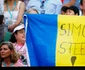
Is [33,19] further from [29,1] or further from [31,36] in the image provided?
[29,1]

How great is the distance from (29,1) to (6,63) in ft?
5.59

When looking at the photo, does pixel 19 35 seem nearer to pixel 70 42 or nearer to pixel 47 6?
pixel 70 42

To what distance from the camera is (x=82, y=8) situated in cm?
628

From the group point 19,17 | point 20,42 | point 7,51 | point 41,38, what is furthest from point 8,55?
point 19,17

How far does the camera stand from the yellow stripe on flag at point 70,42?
5293 mm

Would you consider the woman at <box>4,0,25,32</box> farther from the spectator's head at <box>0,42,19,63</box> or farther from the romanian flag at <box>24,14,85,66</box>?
the romanian flag at <box>24,14,85,66</box>

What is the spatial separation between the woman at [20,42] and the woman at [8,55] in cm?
10

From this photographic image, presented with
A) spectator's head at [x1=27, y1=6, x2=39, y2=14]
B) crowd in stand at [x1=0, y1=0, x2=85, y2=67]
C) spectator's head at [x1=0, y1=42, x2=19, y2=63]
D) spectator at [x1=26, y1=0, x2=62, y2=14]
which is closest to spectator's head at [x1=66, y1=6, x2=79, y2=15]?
crowd in stand at [x1=0, y1=0, x2=85, y2=67]

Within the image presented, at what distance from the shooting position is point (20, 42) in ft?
18.4

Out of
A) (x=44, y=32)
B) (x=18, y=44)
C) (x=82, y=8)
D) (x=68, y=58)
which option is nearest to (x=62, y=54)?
(x=68, y=58)

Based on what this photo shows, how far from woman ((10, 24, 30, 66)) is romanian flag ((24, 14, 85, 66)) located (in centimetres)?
10

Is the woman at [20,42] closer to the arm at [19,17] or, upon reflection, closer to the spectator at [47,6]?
the arm at [19,17]

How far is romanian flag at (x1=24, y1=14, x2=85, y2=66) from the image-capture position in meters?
5.30

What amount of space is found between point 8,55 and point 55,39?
0.81 meters
